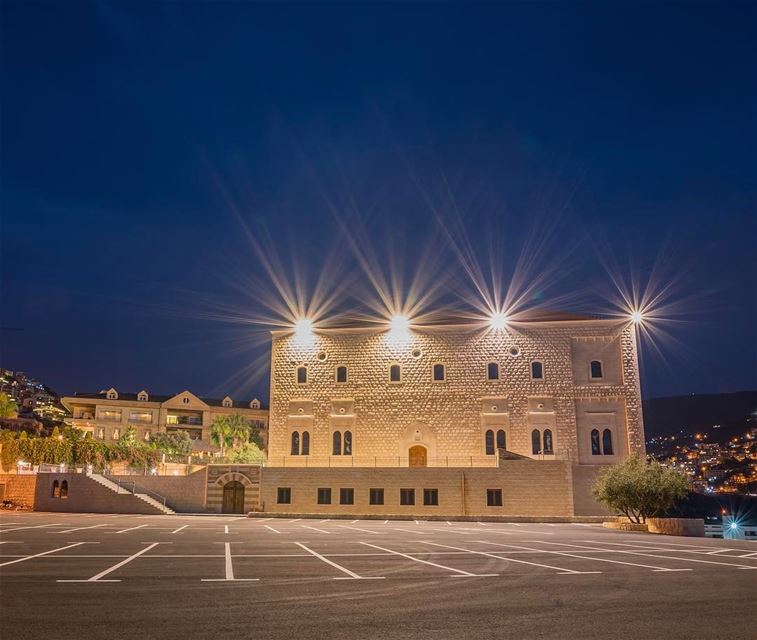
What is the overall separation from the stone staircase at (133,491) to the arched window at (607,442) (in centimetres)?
2349

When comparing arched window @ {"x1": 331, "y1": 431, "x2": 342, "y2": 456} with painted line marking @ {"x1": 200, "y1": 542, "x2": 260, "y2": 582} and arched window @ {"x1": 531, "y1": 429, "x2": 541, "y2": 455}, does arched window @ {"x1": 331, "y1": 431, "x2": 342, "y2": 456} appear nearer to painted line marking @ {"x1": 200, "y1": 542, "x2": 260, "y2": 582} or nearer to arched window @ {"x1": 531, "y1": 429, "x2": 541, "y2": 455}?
arched window @ {"x1": 531, "y1": 429, "x2": 541, "y2": 455}

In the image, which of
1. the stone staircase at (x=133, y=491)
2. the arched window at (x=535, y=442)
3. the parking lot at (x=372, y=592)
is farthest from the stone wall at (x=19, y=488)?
the arched window at (x=535, y=442)

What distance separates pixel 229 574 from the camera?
9469 millimetres

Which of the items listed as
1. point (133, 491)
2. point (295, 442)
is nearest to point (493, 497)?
point (295, 442)

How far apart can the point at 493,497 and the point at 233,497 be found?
1392 centimetres

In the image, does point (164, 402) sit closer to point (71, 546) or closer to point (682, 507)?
point (682, 507)

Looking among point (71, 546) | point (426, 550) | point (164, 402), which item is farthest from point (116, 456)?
point (426, 550)

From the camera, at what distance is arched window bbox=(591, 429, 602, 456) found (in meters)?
37.2

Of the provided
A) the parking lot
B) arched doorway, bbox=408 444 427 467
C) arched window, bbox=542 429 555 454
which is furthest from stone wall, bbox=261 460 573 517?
the parking lot

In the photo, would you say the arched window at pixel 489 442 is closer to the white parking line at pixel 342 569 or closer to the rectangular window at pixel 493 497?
the rectangular window at pixel 493 497

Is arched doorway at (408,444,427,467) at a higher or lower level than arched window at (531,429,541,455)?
lower

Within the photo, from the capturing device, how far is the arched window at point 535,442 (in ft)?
124

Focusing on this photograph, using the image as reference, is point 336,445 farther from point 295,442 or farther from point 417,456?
point 417,456

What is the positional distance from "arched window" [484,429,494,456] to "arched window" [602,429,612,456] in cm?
610
